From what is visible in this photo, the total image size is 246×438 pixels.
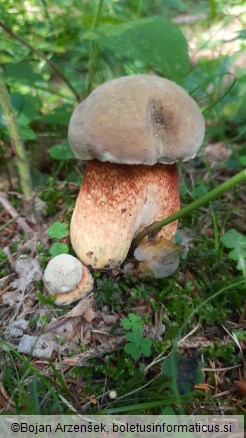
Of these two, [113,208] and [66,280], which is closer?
[66,280]

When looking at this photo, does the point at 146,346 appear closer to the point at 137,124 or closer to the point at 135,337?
→ the point at 135,337

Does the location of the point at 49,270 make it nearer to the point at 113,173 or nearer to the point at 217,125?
the point at 113,173

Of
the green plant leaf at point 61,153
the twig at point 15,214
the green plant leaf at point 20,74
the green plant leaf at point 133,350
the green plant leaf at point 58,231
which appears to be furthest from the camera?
the green plant leaf at point 20,74

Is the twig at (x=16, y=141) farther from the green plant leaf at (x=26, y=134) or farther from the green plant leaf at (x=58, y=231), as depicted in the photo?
the green plant leaf at (x=58, y=231)

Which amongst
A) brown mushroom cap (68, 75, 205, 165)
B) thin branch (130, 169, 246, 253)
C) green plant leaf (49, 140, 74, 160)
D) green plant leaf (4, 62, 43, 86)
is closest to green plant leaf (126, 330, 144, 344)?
thin branch (130, 169, 246, 253)

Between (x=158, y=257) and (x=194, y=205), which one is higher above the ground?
(x=194, y=205)

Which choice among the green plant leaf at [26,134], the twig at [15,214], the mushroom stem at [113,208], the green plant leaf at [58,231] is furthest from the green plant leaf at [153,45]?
the twig at [15,214]

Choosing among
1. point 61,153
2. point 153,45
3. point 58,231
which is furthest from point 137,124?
point 61,153

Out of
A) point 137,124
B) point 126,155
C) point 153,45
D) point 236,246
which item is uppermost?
point 153,45
